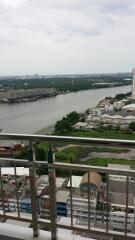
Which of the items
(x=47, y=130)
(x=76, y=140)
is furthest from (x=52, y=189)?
(x=47, y=130)

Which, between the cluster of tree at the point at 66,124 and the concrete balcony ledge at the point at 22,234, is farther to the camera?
the cluster of tree at the point at 66,124

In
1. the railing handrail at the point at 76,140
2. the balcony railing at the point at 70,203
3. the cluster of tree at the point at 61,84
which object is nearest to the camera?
the railing handrail at the point at 76,140

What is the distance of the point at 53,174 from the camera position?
1715 millimetres

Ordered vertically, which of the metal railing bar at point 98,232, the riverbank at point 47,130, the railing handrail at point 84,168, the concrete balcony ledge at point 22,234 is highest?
the railing handrail at point 84,168

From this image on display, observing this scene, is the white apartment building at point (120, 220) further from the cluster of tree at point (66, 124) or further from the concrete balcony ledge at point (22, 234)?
the cluster of tree at point (66, 124)

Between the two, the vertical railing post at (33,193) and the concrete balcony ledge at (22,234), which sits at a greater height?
the vertical railing post at (33,193)

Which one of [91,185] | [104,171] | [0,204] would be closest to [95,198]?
[91,185]

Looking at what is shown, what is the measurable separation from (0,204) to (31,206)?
266 mm

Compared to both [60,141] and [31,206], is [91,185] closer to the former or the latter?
[60,141]

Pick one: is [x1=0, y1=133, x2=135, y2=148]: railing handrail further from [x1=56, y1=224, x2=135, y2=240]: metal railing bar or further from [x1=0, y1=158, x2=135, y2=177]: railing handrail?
[x1=56, y1=224, x2=135, y2=240]: metal railing bar

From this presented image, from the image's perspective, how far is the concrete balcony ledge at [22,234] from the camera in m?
1.87

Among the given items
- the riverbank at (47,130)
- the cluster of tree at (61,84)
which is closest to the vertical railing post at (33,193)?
the riverbank at (47,130)

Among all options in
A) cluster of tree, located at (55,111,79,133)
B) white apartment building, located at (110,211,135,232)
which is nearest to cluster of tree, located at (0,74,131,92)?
cluster of tree, located at (55,111,79,133)

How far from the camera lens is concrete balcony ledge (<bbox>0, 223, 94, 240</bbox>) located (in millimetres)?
1867
